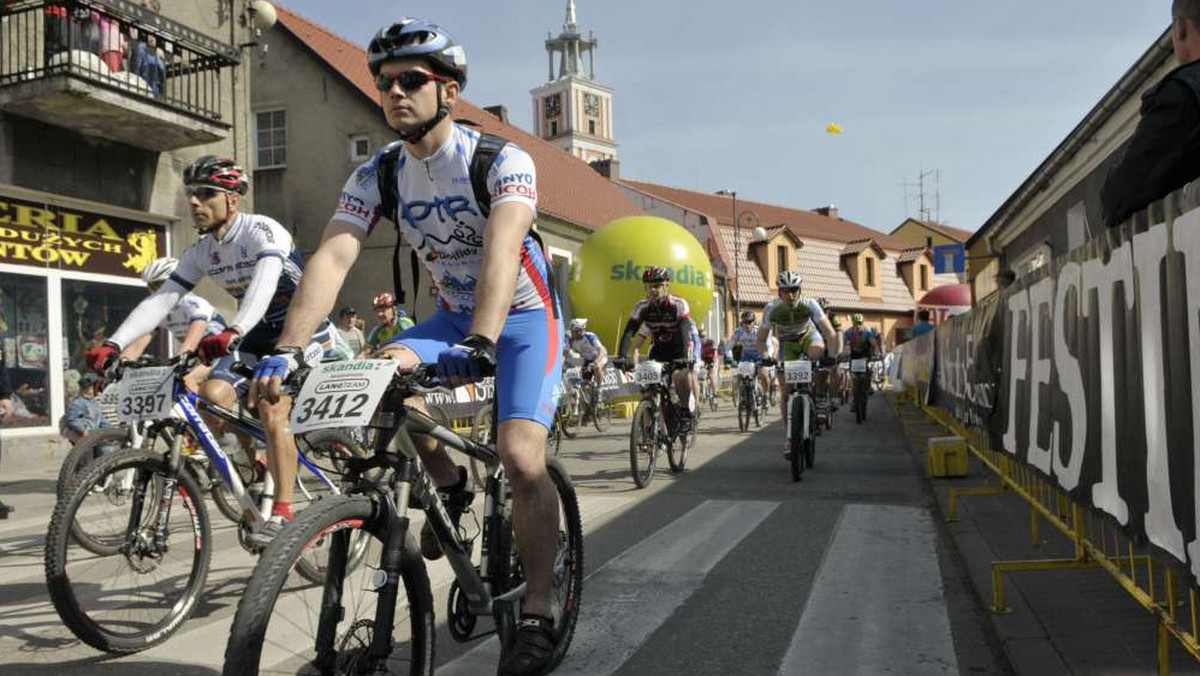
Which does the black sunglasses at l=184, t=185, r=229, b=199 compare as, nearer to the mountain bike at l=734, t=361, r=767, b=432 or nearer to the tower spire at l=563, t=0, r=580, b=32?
the mountain bike at l=734, t=361, r=767, b=432

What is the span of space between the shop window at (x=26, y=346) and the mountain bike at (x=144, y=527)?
29.8ft

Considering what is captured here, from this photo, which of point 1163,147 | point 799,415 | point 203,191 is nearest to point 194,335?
point 203,191

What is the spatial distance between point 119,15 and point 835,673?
12.1 metres

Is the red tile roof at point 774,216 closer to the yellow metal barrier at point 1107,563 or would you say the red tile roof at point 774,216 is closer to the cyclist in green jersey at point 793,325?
the cyclist in green jersey at point 793,325

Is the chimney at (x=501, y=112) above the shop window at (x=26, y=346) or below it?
above

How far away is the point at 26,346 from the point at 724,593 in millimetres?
10802

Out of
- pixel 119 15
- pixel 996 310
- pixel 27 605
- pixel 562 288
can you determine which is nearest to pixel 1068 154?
pixel 996 310

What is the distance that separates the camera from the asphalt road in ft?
12.0

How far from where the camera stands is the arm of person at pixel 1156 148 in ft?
10.1

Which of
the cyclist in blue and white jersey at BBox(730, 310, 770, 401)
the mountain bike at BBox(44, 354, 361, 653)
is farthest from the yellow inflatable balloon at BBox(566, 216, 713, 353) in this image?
the mountain bike at BBox(44, 354, 361, 653)

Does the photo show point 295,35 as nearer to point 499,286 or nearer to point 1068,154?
point 1068,154

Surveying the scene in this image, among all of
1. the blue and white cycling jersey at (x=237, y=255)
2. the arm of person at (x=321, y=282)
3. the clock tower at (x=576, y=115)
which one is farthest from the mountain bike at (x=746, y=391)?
the clock tower at (x=576, y=115)

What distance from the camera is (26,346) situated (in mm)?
12133

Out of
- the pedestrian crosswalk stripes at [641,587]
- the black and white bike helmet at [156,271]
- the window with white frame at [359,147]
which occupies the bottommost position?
the pedestrian crosswalk stripes at [641,587]
